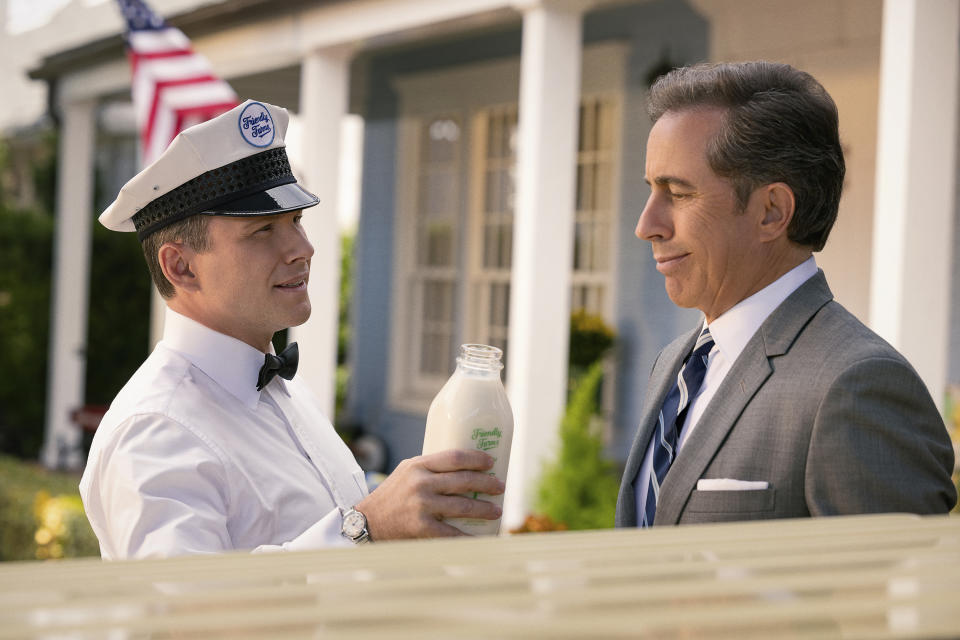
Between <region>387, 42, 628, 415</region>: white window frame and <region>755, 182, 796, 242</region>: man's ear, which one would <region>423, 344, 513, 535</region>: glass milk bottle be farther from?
<region>387, 42, 628, 415</region>: white window frame

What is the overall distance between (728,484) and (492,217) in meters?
8.14

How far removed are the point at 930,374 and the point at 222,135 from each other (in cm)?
349

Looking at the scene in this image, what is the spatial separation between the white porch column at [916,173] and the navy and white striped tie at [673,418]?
2.67 m

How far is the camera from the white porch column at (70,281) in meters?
11.1

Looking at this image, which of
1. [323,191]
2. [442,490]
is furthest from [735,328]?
[323,191]

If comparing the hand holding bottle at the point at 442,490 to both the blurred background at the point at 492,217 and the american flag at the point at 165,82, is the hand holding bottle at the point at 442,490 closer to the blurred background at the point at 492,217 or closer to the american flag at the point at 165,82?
the blurred background at the point at 492,217

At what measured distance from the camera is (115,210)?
218 centimetres

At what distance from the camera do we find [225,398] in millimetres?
2092

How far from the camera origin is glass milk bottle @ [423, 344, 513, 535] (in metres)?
1.64

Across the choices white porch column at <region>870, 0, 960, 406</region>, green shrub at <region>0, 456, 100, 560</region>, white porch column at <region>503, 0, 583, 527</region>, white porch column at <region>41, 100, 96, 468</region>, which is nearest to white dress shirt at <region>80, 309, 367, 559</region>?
white porch column at <region>870, 0, 960, 406</region>

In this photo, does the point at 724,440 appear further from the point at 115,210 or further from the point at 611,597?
the point at 115,210

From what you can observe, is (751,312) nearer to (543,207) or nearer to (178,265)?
(178,265)

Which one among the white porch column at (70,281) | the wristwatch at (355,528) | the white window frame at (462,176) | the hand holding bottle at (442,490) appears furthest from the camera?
the white porch column at (70,281)

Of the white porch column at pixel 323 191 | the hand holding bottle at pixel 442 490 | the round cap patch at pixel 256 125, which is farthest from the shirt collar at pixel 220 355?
the white porch column at pixel 323 191
